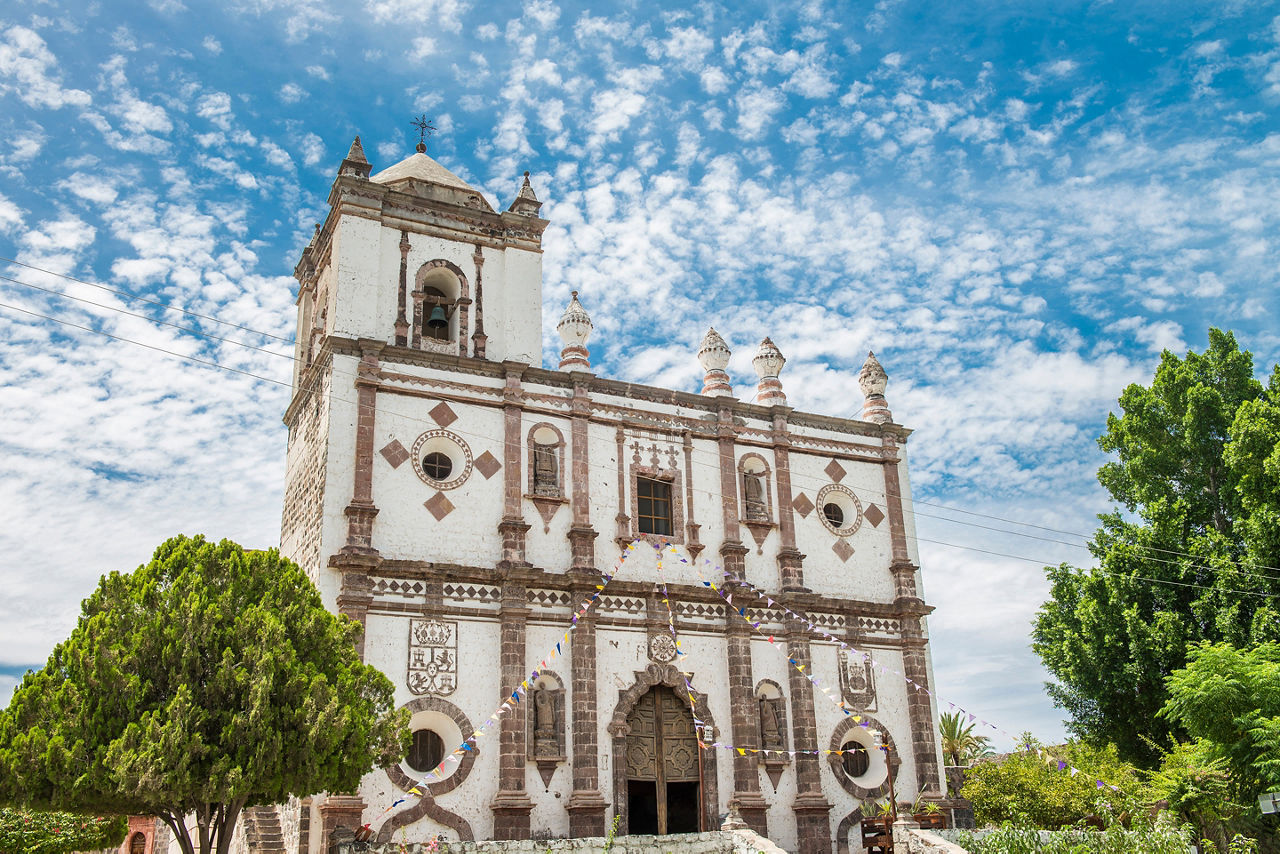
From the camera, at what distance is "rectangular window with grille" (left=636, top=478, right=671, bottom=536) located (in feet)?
76.4

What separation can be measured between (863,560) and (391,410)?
37.2 ft

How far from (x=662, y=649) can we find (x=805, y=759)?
149 inches

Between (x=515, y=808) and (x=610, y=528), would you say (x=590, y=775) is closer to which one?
(x=515, y=808)

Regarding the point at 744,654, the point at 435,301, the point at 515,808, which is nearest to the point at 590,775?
the point at 515,808

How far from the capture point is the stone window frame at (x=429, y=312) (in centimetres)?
2338

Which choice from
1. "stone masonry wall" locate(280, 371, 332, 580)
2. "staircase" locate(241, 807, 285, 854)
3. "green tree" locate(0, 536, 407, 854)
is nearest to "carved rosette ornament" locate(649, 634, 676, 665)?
"stone masonry wall" locate(280, 371, 332, 580)

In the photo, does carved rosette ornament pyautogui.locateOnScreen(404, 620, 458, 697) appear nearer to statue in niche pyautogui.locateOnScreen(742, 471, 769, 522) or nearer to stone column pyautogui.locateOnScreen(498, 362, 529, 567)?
stone column pyautogui.locateOnScreen(498, 362, 529, 567)

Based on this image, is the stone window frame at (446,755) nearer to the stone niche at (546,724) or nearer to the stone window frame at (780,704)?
the stone niche at (546,724)

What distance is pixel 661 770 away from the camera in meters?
21.3

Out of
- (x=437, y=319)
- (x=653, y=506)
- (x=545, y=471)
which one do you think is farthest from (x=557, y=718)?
(x=437, y=319)

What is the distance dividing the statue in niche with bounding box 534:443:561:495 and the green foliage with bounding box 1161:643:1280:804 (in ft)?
46.0

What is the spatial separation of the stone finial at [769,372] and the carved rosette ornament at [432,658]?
31.8 feet

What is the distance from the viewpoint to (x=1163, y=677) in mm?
25844

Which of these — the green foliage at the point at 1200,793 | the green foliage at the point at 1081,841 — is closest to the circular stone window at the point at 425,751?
the green foliage at the point at 1081,841
